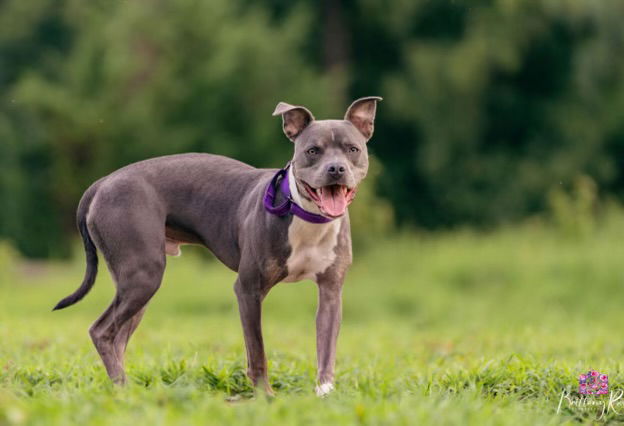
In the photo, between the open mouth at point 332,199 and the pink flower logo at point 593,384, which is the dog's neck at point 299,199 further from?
the pink flower logo at point 593,384

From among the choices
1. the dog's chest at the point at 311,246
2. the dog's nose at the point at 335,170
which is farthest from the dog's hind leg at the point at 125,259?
the dog's nose at the point at 335,170

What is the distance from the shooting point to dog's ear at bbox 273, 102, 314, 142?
554 centimetres

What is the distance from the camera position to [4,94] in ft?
83.1

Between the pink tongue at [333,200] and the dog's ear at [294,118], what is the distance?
0.50 meters

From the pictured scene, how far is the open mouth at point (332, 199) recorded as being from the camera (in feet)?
17.2

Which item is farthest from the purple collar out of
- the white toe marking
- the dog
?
the white toe marking

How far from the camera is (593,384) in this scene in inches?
220

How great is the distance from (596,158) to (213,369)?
19.3 meters

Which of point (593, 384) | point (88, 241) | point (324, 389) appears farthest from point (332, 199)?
point (593, 384)

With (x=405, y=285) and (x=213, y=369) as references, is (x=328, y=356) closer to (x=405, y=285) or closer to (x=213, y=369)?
(x=213, y=369)

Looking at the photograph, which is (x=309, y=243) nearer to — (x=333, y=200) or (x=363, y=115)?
(x=333, y=200)

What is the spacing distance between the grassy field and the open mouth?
1008 mm

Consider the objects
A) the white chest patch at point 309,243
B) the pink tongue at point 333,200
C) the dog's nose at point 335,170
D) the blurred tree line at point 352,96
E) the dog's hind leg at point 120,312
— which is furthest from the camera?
the blurred tree line at point 352,96

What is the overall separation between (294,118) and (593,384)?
2.40m
